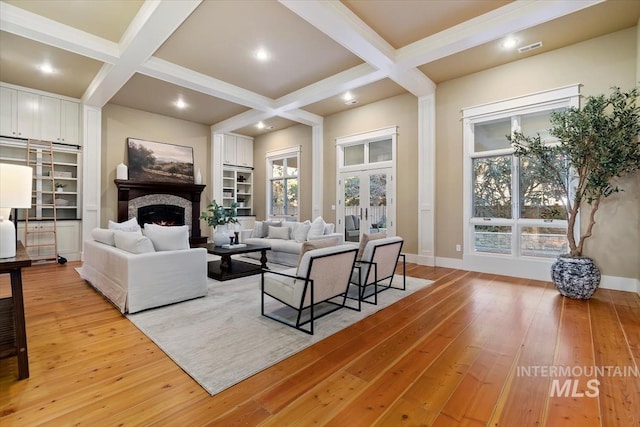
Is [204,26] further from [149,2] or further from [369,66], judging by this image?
[369,66]

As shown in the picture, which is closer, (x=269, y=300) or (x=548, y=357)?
(x=548, y=357)

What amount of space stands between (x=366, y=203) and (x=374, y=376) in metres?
5.31

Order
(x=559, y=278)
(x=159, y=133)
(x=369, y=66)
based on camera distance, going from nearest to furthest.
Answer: (x=559, y=278)
(x=369, y=66)
(x=159, y=133)

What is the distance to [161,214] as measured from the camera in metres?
7.96

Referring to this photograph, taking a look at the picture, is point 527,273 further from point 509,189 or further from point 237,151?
point 237,151

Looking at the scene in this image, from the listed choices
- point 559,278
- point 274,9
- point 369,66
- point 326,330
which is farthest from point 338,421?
point 369,66

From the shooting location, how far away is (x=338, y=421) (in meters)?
1.67

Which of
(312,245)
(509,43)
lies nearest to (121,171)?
(312,245)

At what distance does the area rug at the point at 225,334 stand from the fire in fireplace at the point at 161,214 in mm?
4861

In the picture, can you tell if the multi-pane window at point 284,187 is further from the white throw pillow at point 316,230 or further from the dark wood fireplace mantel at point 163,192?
the white throw pillow at point 316,230

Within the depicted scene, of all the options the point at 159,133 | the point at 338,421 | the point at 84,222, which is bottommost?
the point at 338,421

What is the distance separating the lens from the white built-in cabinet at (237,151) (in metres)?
9.53

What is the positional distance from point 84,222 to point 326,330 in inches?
256

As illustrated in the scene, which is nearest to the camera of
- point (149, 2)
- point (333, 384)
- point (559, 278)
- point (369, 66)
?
point (333, 384)
